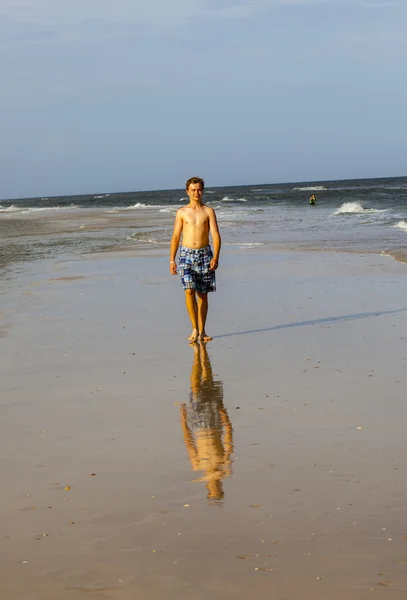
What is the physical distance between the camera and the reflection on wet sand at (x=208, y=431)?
4.48 meters

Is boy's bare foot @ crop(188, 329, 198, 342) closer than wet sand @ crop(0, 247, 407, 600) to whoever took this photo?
No

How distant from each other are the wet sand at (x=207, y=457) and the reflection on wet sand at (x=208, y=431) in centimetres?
2

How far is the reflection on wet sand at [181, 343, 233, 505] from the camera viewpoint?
448cm

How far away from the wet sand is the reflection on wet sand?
16 mm

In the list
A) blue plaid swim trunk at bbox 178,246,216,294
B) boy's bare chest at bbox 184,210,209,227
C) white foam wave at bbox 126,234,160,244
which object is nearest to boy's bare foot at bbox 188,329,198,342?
blue plaid swim trunk at bbox 178,246,216,294

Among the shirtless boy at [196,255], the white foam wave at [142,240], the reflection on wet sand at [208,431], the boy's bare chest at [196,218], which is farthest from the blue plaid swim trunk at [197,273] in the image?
the white foam wave at [142,240]

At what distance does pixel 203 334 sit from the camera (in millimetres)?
8281

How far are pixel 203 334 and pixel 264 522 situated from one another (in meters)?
4.49

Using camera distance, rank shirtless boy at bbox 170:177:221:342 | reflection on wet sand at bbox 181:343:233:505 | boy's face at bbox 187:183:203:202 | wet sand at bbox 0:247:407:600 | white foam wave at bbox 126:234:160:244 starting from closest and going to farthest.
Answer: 1. wet sand at bbox 0:247:407:600
2. reflection on wet sand at bbox 181:343:233:505
3. boy's face at bbox 187:183:203:202
4. shirtless boy at bbox 170:177:221:342
5. white foam wave at bbox 126:234:160:244

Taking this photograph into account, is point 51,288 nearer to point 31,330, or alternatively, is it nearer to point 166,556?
point 31,330

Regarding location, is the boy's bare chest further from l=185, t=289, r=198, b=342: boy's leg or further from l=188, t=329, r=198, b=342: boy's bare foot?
l=188, t=329, r=198, b=342: boy's bare foot

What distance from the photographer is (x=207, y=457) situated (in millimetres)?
4789

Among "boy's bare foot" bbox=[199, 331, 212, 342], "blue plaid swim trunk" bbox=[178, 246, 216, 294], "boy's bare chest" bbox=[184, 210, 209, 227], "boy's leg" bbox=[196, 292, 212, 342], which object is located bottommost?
"boy's bare foot" bbox=[199, 331, 212, 342]

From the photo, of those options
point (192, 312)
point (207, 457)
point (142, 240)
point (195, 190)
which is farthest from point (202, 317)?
point (142, 240)
